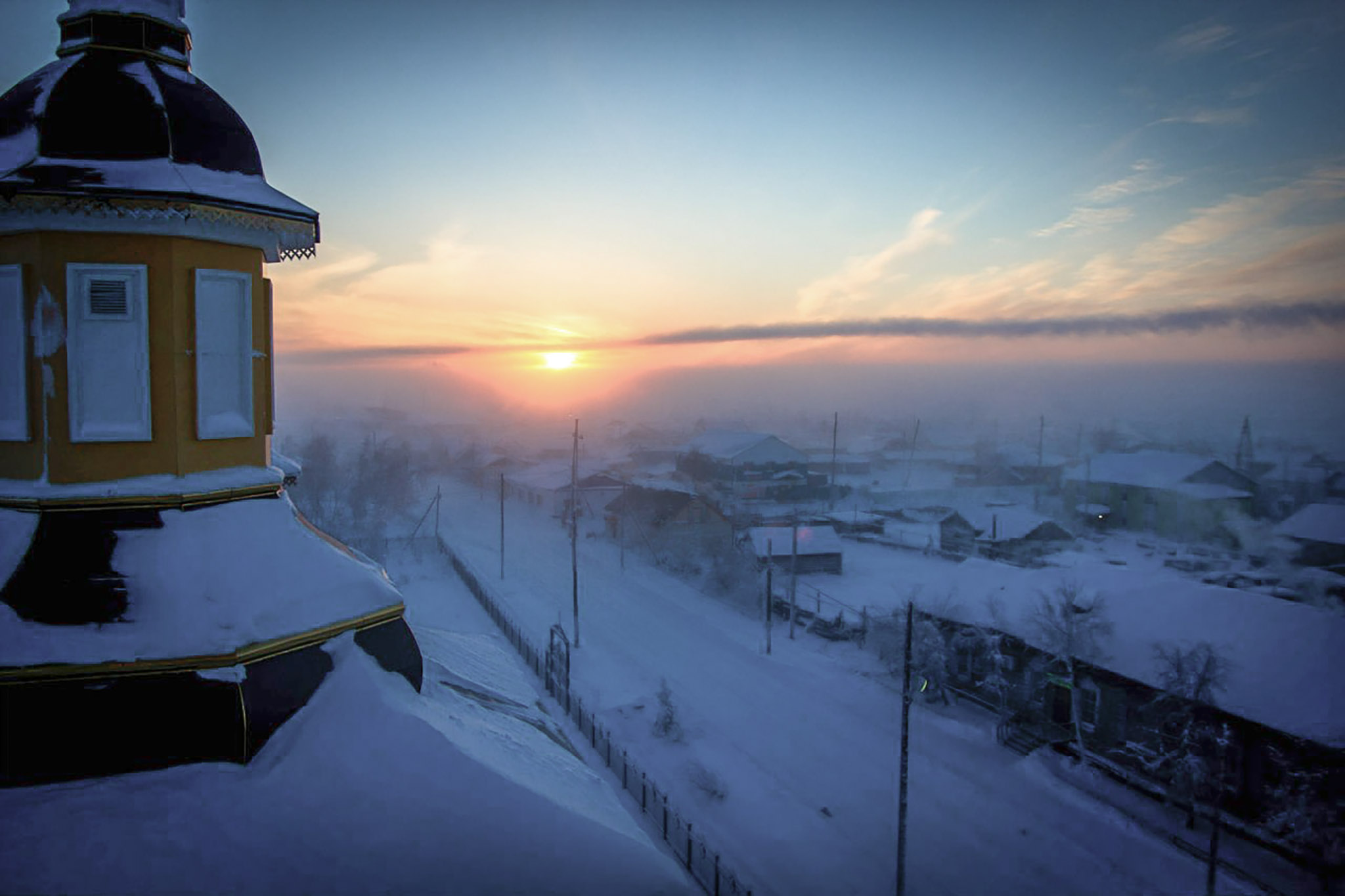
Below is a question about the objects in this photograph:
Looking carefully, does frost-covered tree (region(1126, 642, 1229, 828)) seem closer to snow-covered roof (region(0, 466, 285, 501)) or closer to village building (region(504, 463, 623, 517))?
snow-covered roof (region(0, 466, 285, 501))

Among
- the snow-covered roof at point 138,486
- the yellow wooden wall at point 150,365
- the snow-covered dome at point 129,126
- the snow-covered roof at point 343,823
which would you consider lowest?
the snow-covered roof at point 343,823

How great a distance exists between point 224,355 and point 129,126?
180cm

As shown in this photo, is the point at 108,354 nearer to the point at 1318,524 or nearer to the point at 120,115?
the point at 120,115

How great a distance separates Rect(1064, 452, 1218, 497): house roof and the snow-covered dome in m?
57.8

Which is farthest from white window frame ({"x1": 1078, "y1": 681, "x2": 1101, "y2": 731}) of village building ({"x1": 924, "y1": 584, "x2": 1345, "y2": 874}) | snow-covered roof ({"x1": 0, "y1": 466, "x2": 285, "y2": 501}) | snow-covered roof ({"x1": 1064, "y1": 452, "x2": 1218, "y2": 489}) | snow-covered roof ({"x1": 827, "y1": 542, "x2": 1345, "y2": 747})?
snow-covered roof ({"x1": 1064, "y1": 452, "x2": 1218, "y2": 489})

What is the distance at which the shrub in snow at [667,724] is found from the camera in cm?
1850

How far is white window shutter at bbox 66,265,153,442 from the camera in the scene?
17.1 ft

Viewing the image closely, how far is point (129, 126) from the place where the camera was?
5258mm

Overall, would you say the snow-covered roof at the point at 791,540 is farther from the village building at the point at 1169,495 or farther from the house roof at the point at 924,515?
the village building at the point at 1169,495

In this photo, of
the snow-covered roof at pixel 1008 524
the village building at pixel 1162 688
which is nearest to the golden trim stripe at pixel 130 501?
the village building at pixel 1162 688

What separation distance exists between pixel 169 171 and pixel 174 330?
3.93 ft

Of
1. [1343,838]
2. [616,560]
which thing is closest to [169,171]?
[1343,838]

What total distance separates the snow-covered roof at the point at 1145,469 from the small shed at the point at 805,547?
1096 inches

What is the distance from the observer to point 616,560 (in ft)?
138
